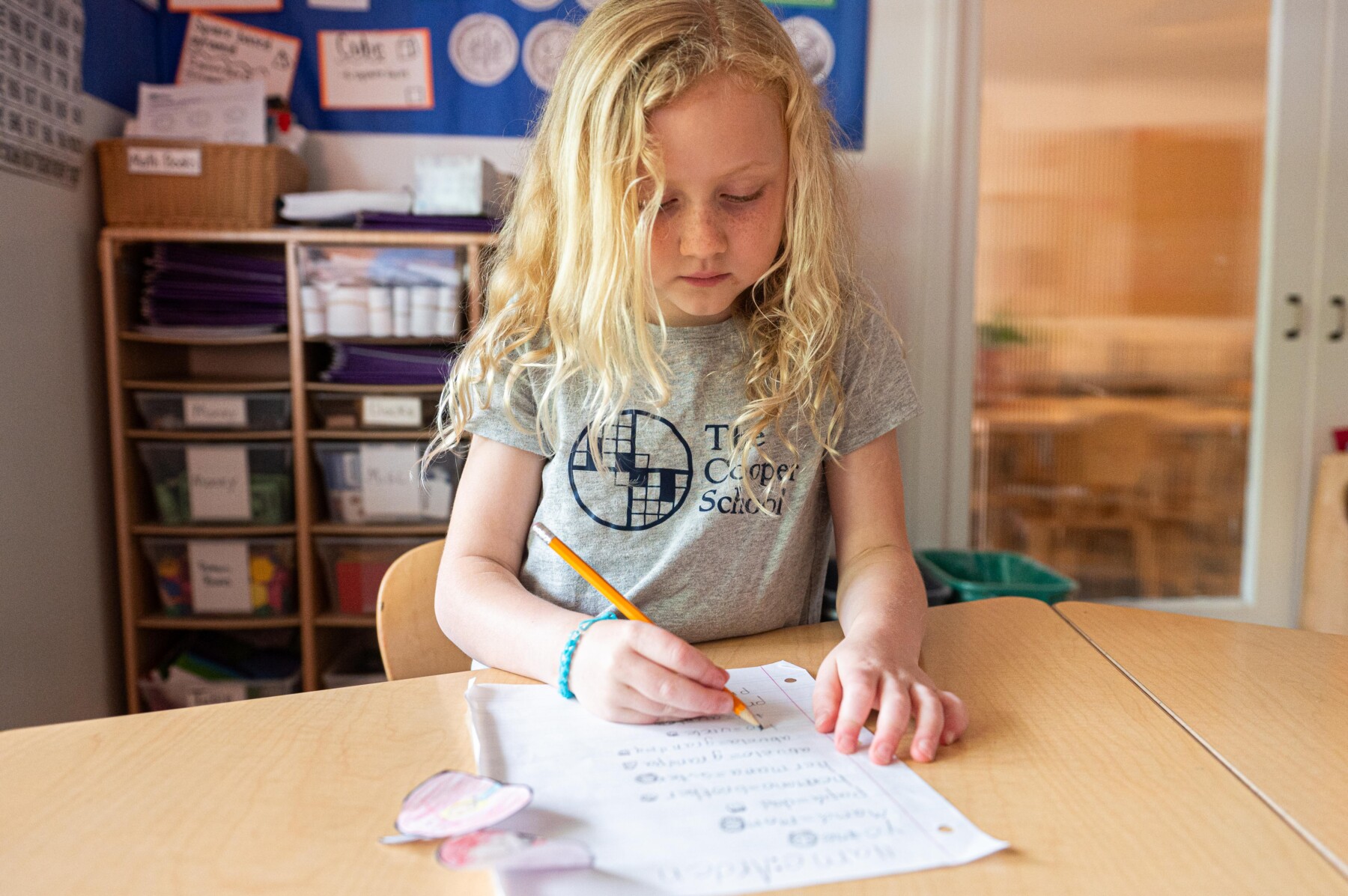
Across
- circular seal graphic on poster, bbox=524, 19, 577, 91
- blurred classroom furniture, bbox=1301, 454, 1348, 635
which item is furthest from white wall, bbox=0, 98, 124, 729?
blurred classroom furniture, bbox=1301, 454, 1348, 635

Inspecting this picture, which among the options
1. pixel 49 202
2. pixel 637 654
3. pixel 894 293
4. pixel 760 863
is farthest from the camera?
pixel 894 293

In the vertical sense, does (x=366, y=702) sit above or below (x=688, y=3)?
below

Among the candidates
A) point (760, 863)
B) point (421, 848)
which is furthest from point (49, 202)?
point (760, 863)

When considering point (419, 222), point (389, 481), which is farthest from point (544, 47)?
point (389, 481)

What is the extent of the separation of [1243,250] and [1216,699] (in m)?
2.08

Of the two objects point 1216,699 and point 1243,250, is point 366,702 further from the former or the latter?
point 1243,250

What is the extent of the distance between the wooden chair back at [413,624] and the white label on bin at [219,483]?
3.84 ft

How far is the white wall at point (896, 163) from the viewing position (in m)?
2.21

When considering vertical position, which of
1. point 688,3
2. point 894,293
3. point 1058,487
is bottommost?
point 1058,487

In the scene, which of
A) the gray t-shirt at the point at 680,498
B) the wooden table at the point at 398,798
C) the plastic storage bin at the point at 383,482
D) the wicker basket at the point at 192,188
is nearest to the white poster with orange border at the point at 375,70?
the wicker basket at the point at 192,188

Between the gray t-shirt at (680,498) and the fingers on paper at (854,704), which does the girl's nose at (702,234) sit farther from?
the fingers on paper at (854,704)

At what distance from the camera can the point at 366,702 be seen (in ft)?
2.29

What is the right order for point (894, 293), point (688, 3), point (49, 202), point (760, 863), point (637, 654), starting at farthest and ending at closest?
point (894, 293) < point (49, 202) < point (688, 3) < point (637, 654) < point (760, 863)

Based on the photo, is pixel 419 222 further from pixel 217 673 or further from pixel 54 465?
pixel 217 673
